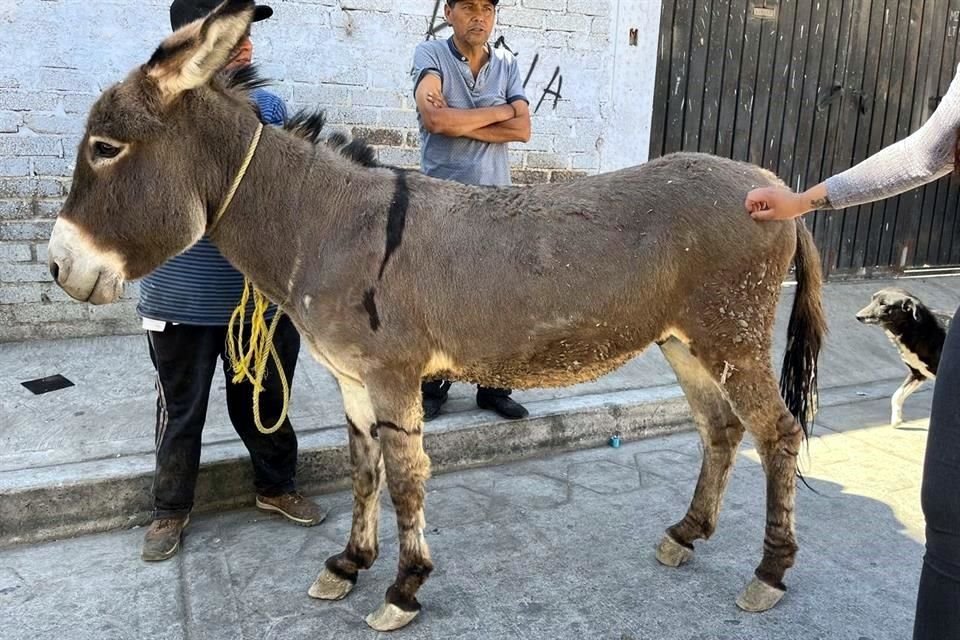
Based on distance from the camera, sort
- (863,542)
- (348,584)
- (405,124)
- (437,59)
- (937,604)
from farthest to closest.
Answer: (405,124)
(437,59)
(863,542)
(348,584)
(937,604)

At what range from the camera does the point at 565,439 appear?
4.43 meters

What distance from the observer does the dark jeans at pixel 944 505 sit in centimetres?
174

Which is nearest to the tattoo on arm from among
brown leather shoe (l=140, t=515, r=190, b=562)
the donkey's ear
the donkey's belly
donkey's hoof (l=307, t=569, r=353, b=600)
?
the donkey's belly

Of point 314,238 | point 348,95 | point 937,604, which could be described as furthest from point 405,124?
point 937,604

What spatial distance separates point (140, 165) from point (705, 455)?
2.56 m

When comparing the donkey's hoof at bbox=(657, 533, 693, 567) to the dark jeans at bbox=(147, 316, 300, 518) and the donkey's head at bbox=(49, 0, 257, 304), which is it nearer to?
the dark jeans at bbox=(147, 316, 300, 518)

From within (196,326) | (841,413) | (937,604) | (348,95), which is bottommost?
(841,413)

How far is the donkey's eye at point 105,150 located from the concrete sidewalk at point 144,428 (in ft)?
5.53

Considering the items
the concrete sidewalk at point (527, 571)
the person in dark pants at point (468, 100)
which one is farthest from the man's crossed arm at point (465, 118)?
the concrete sidewalk at point (527, 571)

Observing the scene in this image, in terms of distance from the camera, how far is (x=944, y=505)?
1.75 m

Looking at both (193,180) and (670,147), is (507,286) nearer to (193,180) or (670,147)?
(193,180)

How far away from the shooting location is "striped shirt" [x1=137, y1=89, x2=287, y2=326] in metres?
3.07

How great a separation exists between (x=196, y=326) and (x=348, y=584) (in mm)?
1279

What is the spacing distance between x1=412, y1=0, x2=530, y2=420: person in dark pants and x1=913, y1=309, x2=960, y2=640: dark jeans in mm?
2369
